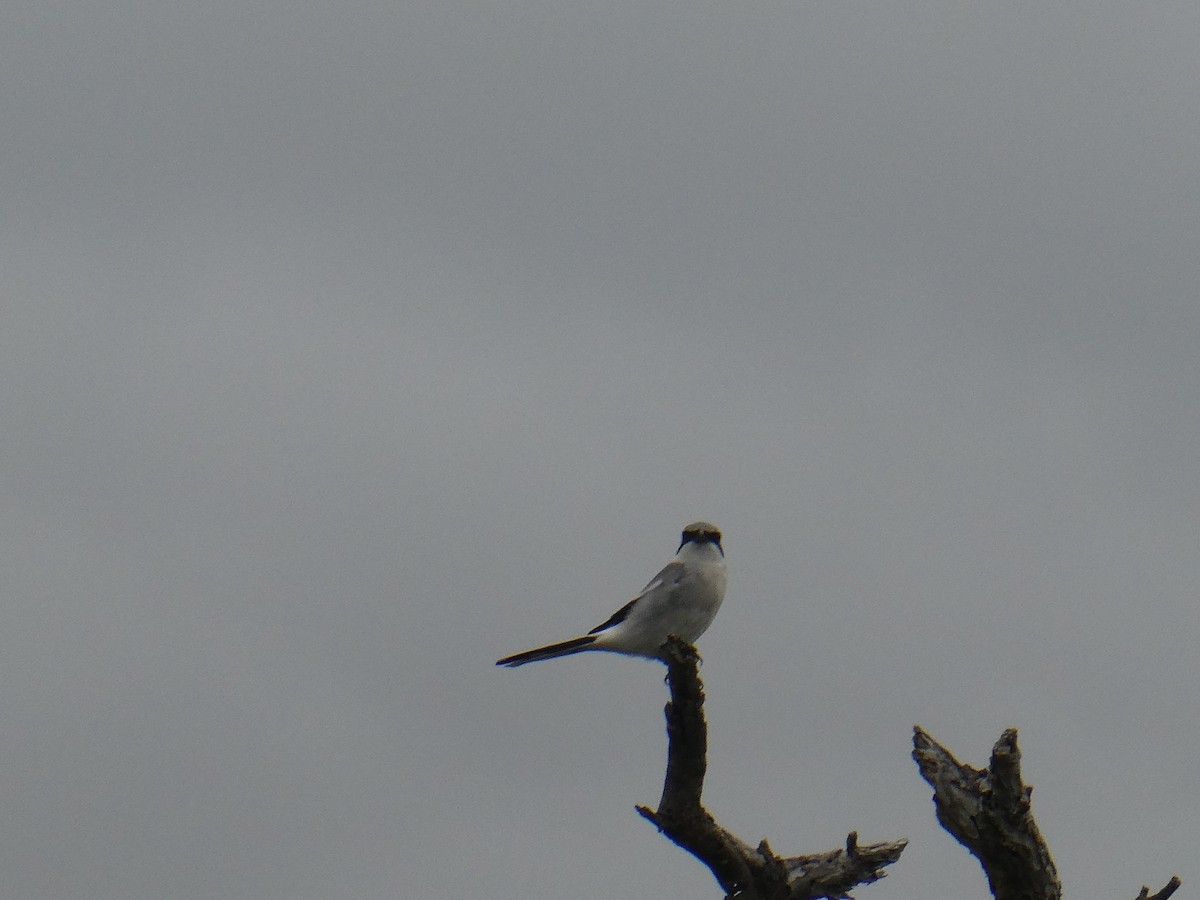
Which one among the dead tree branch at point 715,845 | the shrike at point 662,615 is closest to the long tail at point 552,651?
the shrike at point 662,615

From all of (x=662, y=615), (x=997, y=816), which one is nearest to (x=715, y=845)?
(x=997, y=816)

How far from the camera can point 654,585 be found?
17.0 meters

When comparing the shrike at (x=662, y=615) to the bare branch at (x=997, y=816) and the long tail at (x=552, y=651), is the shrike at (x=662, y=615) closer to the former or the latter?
the long tail at (x=552, y=651)

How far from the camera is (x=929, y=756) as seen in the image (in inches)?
438

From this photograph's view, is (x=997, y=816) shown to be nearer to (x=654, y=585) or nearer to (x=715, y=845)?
(x=715, y=845)

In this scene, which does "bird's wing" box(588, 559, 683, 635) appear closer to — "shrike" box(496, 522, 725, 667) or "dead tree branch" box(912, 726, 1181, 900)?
"shrike" box(496, 522, 725, 667)

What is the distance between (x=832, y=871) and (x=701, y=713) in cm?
178

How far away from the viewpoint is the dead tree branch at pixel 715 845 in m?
12.0

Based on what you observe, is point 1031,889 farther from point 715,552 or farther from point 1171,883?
point 715,552

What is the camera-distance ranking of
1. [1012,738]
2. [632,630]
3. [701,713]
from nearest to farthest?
1. [1012,738]
2. [701,713]
3. [632,630]

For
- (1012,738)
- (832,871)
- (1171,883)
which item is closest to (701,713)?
(832,871)

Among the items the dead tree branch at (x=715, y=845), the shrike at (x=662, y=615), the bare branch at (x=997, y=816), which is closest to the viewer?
the bare branch at (x=997, y=816)

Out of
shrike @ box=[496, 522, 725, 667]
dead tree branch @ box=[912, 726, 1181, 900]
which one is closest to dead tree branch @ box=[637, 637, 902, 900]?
dead tree branch @ box=[912, 726, 1181, 900]

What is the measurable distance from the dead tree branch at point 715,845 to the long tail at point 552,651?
4210 mm
